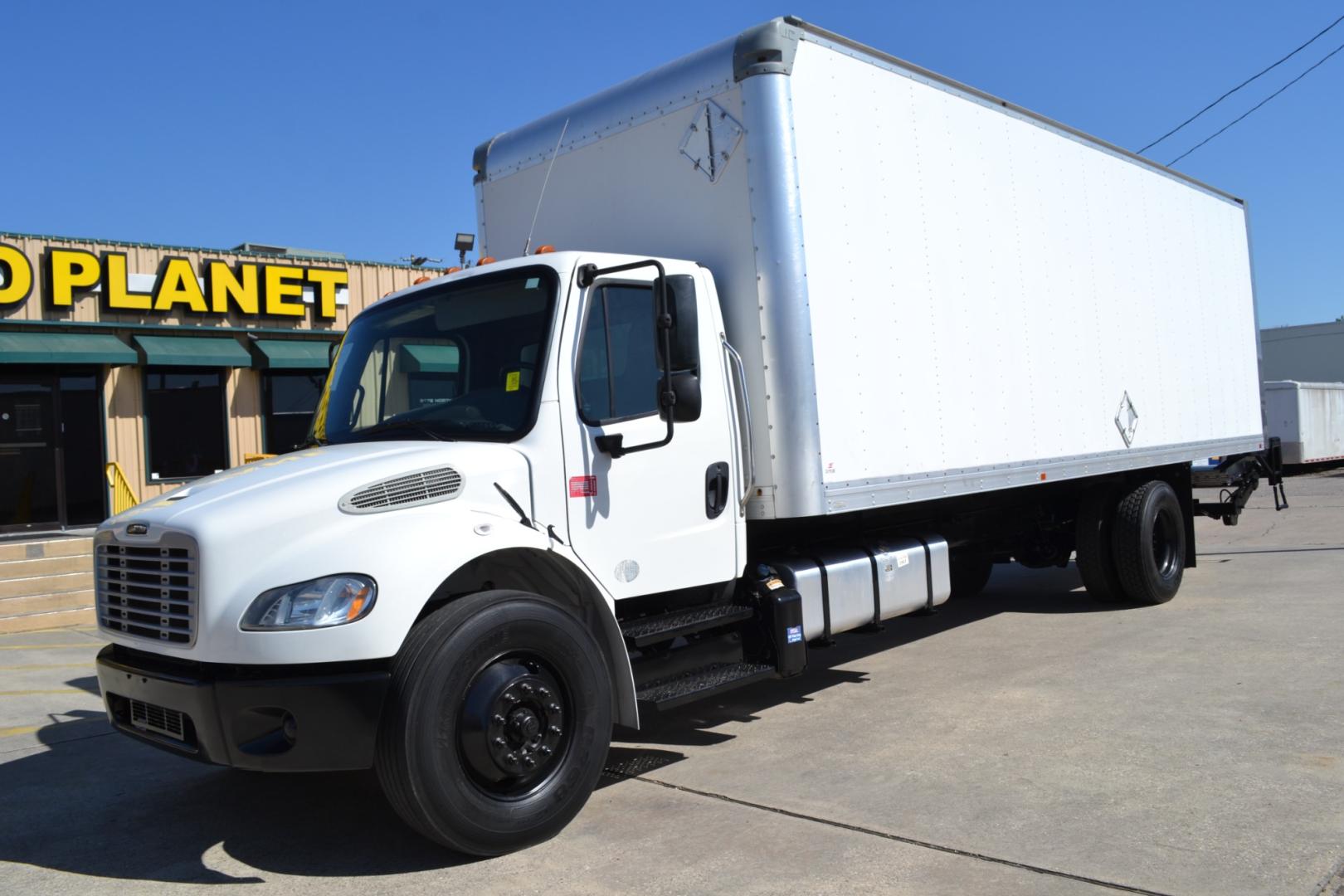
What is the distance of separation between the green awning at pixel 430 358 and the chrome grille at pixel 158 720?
1934 mm

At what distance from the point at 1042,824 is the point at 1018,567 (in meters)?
9.45

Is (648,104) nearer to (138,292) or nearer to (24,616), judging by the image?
(24,616)

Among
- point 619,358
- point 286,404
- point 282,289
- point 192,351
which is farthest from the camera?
point 286,404

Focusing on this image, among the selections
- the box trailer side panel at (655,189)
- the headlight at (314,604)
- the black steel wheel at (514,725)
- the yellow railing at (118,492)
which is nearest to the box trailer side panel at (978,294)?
the box trailer side panel at (655,189)

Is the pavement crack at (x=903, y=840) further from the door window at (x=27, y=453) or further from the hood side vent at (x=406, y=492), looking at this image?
the door window at (x=27, y=453)

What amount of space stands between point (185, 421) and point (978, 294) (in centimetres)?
1467

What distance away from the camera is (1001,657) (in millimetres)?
7855

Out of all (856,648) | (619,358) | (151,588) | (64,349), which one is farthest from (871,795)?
(64,349)

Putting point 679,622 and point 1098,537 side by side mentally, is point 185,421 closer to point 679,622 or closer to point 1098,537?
point 1098,537

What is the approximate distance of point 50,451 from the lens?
16.8m

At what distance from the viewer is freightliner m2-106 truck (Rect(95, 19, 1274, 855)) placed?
4059mm

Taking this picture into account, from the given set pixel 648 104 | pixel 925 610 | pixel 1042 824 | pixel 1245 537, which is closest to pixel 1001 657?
pixel 925 610

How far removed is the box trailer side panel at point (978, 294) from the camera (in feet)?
19.9

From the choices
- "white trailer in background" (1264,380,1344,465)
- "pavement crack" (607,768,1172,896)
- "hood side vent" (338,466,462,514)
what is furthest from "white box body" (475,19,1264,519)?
"white trailer in background" (1264,380,1344,465)
